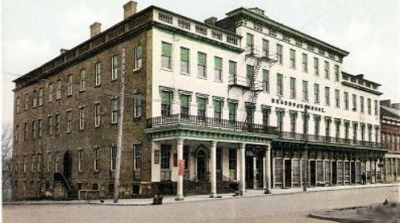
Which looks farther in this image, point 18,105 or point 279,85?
point 18,105

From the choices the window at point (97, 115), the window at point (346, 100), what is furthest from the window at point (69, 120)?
the window at point (346, 100)

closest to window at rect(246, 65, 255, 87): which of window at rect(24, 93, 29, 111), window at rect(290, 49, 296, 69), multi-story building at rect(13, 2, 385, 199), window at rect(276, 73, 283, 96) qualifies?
multi-story building at rect(13, 2, 385, 199)

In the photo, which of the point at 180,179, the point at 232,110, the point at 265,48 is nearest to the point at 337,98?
the point at 265,48

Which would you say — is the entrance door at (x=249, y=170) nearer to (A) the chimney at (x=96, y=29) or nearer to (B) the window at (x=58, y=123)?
Result: (A) the chimney at (x=96, y=29)

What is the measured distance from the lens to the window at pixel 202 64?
30.3m

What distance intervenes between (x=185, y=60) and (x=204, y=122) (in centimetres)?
389

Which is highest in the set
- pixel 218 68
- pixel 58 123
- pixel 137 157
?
pixel 218 68

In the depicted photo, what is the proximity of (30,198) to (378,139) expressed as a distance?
3324cm

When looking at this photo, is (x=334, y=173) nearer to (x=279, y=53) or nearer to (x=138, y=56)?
(x=279, y=53)

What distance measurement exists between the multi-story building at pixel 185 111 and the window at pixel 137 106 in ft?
0.19

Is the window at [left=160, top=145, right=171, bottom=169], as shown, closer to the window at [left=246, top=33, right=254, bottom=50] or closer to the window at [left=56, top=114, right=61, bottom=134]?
the window at [left=246, top=33, right=254, bottom=50]

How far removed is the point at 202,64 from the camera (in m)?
30.6

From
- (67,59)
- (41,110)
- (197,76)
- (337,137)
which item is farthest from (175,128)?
(337,137)

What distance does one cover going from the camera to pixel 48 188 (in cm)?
3553
